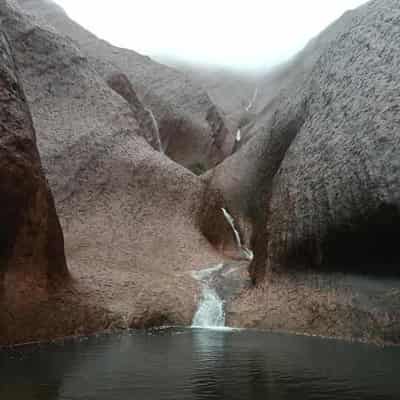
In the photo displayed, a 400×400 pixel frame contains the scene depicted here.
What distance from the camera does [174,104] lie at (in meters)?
38.9

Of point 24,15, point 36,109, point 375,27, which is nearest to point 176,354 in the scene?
point 375,27

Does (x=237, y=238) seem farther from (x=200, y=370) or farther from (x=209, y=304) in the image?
(x=200, y=370)

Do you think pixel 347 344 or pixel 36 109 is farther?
pixel 36 109

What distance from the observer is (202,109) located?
131ft

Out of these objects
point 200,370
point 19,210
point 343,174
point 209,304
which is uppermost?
point 343,174

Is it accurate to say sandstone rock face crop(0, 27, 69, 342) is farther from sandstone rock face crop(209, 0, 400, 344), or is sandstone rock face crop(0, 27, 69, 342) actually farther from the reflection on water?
sandstone rock face crop(209, 0, 400, 344)

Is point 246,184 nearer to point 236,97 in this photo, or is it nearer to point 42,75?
point 42,75

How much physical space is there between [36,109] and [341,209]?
564 inches

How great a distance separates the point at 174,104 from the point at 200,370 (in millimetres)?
32157

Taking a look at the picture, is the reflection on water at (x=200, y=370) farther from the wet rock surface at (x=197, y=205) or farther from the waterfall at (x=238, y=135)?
the waterfall at (x=238, y=135)

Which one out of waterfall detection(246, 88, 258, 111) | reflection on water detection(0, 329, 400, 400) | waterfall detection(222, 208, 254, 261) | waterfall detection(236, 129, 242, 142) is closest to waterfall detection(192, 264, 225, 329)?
reflection on water detection(0, 329, 400, 400)

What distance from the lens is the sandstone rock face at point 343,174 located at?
12.6 meters

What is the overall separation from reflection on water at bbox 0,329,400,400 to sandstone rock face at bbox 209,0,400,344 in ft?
8.54

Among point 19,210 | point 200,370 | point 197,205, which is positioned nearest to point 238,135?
point 197,205
